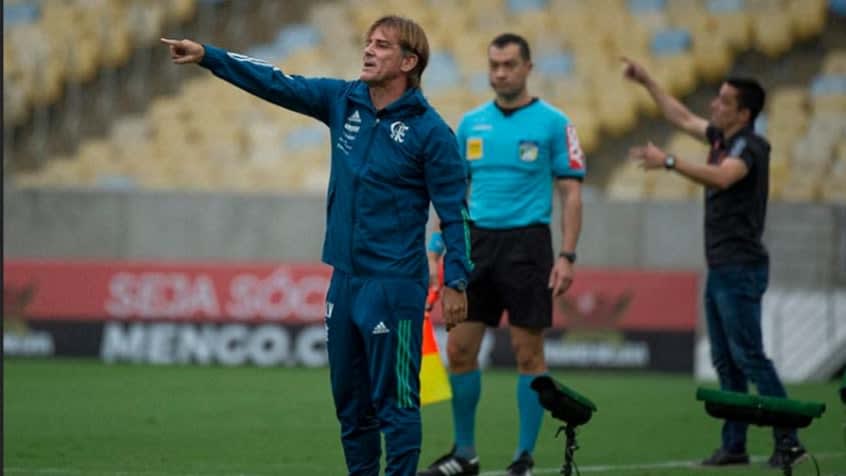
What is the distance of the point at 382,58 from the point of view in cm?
662

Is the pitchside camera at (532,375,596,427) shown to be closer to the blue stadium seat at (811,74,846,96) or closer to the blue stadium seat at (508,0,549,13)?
the blue stadium seat at (811,74,846,96)

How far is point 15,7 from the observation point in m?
22.5

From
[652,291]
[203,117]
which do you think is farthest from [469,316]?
[203,117]

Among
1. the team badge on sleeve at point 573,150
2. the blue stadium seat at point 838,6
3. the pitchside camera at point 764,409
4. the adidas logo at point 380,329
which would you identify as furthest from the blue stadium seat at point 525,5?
the adidas logo at point 380,329

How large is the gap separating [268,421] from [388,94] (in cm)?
495

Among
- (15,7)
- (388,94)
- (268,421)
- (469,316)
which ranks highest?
(15,7)

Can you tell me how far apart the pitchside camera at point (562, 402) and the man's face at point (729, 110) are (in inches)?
123

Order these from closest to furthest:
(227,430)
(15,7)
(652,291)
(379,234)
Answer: (379,234)
(227,430)
(652,291)
(15,7)

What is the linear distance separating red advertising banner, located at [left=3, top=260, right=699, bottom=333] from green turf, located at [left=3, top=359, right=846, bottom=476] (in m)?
0.94

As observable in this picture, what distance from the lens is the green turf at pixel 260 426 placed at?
885cm

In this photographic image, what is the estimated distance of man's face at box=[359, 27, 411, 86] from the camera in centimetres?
660

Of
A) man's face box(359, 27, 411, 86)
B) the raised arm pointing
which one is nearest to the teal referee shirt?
man's face box(359, 27, 411, 86)

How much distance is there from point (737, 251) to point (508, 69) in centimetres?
178

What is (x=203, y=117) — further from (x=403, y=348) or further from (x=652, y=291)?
(x=403, y=348)
